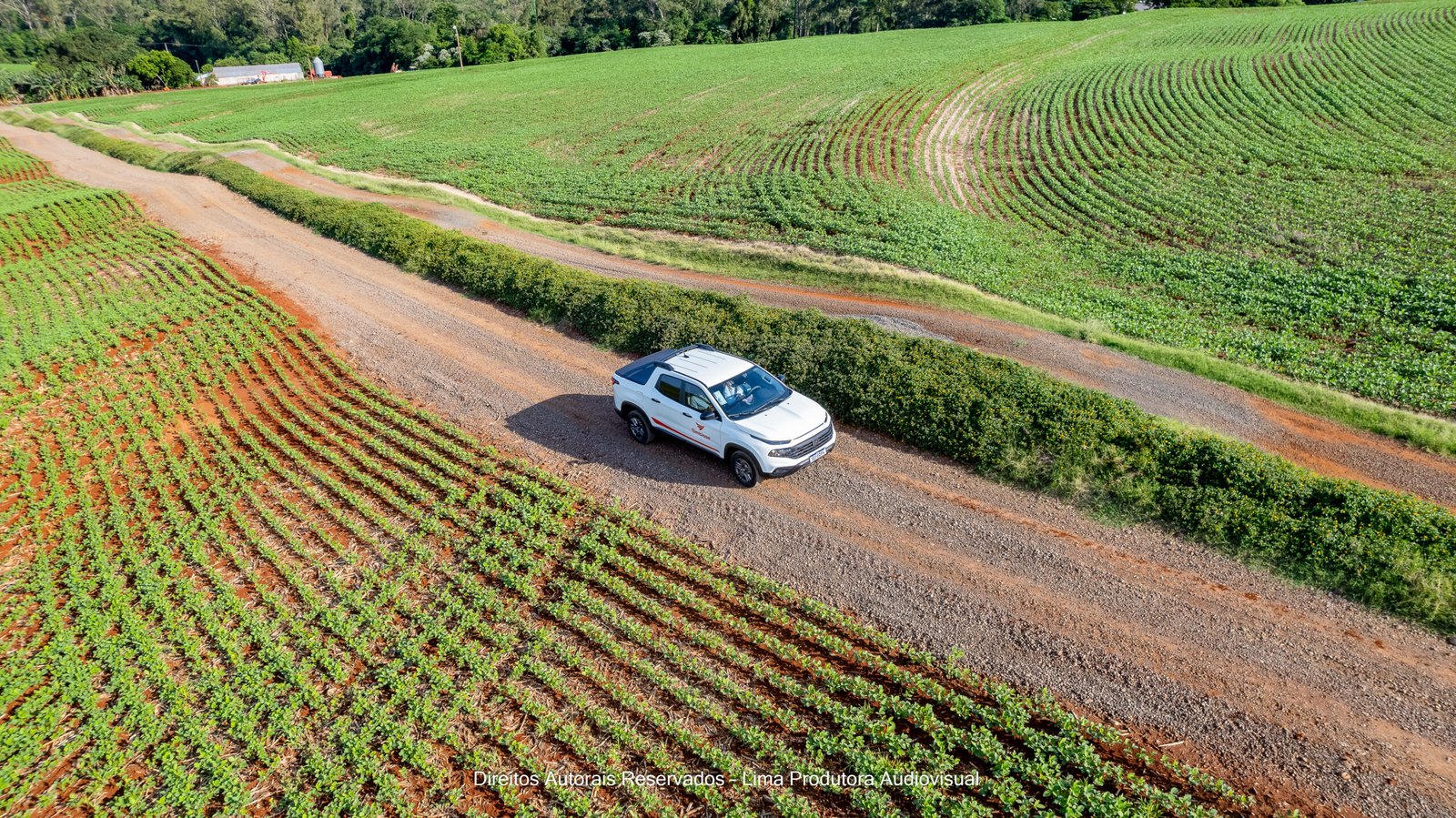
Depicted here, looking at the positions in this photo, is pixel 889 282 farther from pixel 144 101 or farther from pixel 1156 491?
pixel 144 101

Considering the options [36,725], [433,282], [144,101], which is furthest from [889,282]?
[144,101]

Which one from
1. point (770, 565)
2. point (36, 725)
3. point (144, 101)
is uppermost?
point (144, 101)

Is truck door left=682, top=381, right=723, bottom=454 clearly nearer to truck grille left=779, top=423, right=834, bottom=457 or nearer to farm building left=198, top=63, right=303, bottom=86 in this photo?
truck grille left=779, top=423, right=834, bottom=457

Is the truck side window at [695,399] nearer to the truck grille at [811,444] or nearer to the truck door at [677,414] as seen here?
the truck door at [677,414]

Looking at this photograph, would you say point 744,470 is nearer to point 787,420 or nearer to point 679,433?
point 787,420

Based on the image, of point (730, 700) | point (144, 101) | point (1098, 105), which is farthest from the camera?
point (144, 101)

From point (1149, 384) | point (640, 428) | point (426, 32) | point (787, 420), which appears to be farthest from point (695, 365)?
point (426, 32)

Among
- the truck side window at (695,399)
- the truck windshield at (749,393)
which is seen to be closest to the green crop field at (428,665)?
the truck side window at (695,399)
